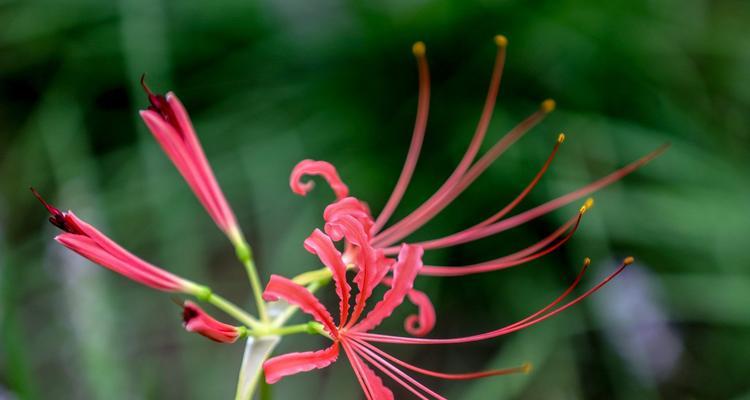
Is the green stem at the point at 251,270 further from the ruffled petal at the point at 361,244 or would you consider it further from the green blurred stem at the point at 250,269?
the ruffled petal at the point at 361,244

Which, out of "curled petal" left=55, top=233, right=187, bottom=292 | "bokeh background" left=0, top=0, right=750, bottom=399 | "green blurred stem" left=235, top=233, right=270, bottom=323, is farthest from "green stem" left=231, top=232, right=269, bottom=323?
"bokeh background" left=0, top=0, right=750, bottom=399

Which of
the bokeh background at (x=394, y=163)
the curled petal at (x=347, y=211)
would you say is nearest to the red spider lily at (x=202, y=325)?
the curled petal at (x=347, y=211)

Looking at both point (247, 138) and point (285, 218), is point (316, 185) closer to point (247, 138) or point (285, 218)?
point (285, 218)

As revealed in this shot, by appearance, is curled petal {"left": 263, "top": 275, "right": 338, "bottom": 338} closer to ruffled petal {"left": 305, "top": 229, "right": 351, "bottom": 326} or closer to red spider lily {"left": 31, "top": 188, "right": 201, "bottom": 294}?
ruffled petal {"left": 305, "top": 229, "right": 351, "bottom": 326}

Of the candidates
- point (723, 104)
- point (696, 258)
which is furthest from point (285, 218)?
point (723, 104)

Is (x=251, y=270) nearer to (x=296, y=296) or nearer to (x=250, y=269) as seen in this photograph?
(x=250, y=269)

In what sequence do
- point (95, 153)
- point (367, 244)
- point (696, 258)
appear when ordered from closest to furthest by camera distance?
point (367, 244)
point (696, 258)
point (95, 153)
